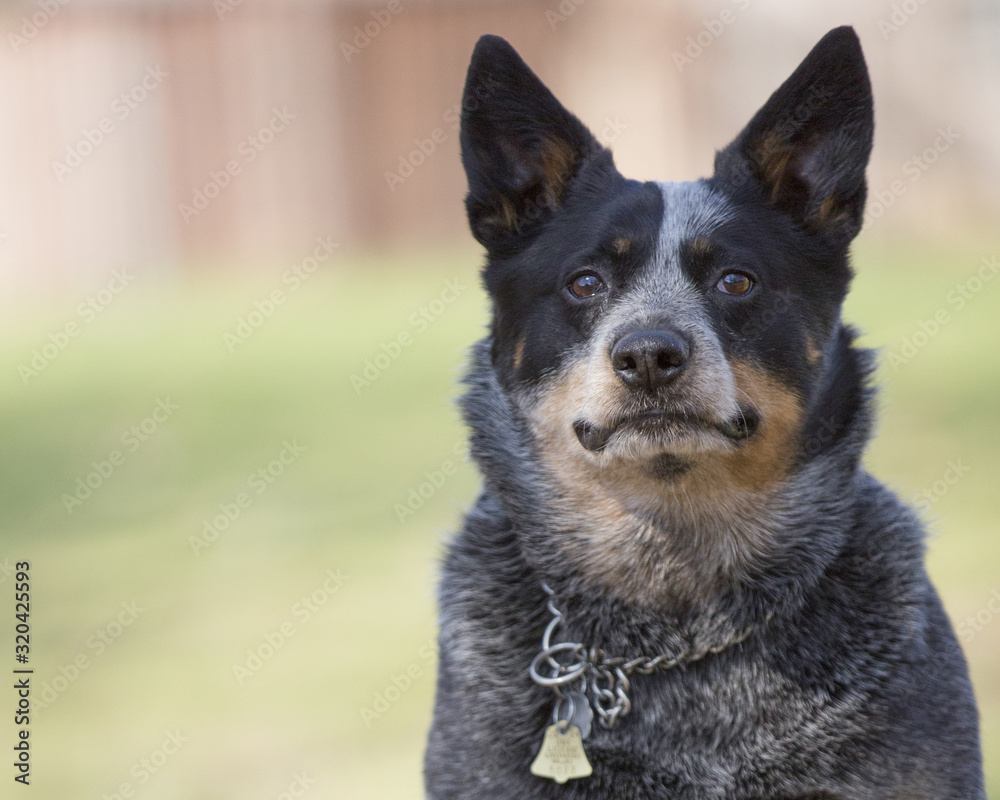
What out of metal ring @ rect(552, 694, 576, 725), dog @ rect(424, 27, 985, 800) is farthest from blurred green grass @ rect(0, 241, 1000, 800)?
metal ring @ rect(552, 694, 576, 725)

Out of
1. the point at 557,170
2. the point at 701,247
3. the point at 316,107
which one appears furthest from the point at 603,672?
the point at 316,107

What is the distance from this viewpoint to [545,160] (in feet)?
9.66

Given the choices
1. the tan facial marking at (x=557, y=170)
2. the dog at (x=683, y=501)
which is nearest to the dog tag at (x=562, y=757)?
the dog at (x=683, y=501)

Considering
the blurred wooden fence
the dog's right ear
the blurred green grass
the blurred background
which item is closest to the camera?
the dog's right ear

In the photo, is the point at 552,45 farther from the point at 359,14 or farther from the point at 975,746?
the point at 975,746

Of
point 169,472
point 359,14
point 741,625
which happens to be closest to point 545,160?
point 741,625

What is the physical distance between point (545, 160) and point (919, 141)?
390 inches

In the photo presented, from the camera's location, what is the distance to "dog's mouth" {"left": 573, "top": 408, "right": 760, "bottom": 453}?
253 centimetres

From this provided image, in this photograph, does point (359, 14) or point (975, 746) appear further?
point (359, 14)

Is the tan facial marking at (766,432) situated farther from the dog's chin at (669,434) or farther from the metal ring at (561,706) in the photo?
the metal ring at (561,706)

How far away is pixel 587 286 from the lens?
9.05ft

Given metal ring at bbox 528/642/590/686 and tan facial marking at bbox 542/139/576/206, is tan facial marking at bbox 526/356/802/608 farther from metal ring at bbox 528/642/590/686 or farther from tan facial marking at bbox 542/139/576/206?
tan facial marking at bbox 542/139/576/206

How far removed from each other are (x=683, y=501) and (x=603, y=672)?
43 cm

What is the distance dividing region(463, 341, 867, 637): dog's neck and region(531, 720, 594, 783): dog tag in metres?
0.31
